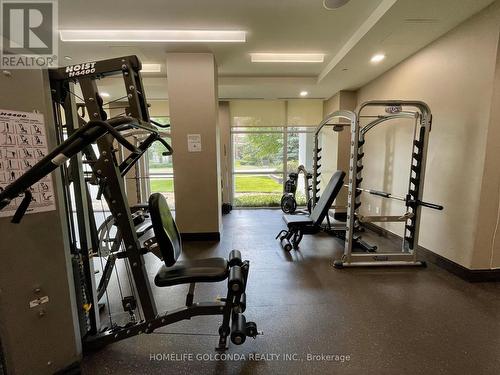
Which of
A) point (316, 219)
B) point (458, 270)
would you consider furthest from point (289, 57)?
point (458, 270)

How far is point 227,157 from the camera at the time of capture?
573cm

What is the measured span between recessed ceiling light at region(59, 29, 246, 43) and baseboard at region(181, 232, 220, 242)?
8.85 feet

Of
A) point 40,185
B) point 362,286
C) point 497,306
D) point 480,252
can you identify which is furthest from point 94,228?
point 480,252

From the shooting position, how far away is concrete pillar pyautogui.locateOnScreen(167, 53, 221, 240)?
10.8 ft

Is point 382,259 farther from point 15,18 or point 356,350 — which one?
point 15,18

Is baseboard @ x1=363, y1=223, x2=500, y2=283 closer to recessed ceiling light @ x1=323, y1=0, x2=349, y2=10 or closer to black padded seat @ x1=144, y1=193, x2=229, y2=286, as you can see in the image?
black padded seat @ x1=144, y1=193, x2=229, y2=286

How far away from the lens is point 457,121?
2.50 meters

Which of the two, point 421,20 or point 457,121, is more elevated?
point 421,20

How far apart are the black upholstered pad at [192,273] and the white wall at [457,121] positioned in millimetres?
2598

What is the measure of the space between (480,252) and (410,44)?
249 centimetres

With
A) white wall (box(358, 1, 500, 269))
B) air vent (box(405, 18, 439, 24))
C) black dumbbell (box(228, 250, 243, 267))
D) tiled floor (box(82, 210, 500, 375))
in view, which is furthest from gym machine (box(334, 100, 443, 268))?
black dumbbell (box(228, 250, 243, 267))

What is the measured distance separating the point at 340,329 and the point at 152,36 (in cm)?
367

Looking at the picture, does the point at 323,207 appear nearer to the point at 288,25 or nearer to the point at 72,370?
the point at 288,25

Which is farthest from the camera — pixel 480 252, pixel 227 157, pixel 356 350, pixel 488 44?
pixel 227 157
